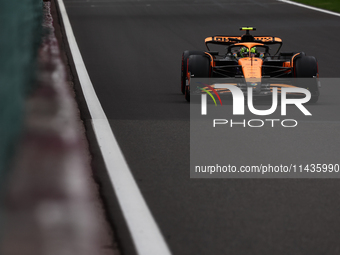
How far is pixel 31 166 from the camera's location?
576cm

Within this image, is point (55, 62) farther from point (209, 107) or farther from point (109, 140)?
point (109, 140)

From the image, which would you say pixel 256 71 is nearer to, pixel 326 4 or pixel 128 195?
pixel 128 195

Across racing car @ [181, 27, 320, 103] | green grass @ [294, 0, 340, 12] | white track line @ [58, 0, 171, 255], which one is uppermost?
A: white track line @ [58, 0, 171, 255]

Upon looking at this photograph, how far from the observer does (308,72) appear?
32.0 feet

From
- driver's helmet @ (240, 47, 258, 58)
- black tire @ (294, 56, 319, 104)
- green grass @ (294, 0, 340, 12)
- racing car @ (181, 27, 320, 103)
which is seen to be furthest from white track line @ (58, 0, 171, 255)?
green grass @ (294, 0, 340, 12)

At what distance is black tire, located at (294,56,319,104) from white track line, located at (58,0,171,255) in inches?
110

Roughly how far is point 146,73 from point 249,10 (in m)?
16.6

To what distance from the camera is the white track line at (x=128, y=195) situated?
4180 mm

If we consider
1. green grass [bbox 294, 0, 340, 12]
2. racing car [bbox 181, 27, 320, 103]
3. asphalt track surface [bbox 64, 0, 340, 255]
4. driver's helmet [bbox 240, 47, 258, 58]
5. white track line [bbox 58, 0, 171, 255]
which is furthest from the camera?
green grass [bbox 294, 0, 340, 12]

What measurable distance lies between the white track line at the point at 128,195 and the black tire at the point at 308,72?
279 centimetres

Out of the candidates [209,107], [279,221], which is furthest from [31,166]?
[209,107]

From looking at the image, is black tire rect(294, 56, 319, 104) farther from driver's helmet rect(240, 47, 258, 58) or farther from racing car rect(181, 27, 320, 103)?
driver's helmet rect(240, 47, 258, 58)

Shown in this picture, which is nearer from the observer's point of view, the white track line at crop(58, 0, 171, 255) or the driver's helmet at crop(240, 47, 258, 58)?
the white track line at crop(58, 0, 171, 255)

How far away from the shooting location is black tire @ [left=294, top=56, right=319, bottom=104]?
9.69 metres
